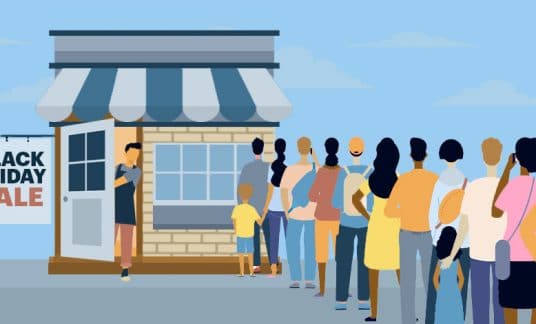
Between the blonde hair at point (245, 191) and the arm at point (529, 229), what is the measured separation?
21.7 ft

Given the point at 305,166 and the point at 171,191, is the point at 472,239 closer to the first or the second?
the point at 305,166

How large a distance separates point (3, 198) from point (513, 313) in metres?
9.66

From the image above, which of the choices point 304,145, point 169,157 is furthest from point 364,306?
point 169,157

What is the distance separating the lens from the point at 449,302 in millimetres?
11336

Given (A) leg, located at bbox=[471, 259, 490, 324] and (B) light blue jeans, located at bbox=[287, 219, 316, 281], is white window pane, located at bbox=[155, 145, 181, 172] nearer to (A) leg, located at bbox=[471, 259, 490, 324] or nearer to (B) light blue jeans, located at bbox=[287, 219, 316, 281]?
(B) light blue jeans, located at bbox=[287, 219, 316, 281]

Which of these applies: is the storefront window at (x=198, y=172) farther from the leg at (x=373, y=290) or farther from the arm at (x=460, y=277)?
the arm at (x=460, y=277)

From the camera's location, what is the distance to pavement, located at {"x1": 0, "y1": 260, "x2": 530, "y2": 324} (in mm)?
12875

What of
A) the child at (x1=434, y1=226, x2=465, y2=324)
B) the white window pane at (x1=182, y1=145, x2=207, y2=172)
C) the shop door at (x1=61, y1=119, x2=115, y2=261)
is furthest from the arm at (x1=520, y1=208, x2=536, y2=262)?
the white window pane at (x1=182, y1=145, x2=207, y2=172)

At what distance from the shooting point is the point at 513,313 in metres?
11.0

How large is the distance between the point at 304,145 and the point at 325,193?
93 centimetres

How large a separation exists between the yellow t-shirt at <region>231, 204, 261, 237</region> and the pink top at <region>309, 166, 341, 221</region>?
2268 mm

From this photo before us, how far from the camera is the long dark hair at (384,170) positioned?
40.0 feet

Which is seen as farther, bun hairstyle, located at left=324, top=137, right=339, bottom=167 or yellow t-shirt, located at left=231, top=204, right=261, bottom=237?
yellow t-shirt, located at left=231, top=204, right=261, bottom=237

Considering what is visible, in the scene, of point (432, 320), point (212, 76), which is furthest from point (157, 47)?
point (432, 320)
